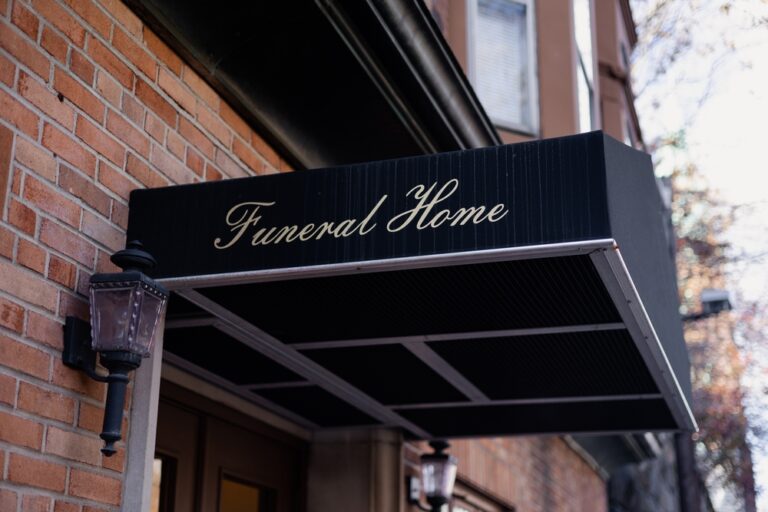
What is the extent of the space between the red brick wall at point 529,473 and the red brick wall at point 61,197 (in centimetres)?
349

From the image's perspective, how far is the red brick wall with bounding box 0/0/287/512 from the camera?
3.20 meters

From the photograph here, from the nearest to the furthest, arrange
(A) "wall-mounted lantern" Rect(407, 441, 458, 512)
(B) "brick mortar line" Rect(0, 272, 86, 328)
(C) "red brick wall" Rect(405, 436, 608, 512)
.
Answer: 1. (B) "brick mortar line" Rect(0, 272, 86, 328)
2. (A) "wall-mounted lantern" Rect(407, 441, 458, 512)
3. (C) "red brick wall" Rect(405, 436, 608, 512)

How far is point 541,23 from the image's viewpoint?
8.84 m

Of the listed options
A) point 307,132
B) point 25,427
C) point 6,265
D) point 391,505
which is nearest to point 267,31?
point 307,132

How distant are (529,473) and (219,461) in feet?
19.4

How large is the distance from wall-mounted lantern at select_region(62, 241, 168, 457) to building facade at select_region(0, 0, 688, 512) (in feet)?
0.53

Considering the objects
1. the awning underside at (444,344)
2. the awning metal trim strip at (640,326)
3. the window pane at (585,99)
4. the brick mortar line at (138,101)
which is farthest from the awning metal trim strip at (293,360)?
the window pane at (585,99)

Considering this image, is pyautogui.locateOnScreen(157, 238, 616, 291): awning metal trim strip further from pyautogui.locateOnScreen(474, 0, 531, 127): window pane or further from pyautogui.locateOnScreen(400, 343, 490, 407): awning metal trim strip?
pyautogui.locateOnScreen(474, 0, 531, 127): window pane

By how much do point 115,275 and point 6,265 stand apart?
1.05 feet

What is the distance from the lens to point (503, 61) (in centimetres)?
877

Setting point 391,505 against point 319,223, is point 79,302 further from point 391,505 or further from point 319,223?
point 391,505

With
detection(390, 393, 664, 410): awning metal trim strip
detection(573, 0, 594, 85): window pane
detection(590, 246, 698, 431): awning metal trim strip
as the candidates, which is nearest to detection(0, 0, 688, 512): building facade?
detection(390, 393, 664, 410): awning metal trim strip

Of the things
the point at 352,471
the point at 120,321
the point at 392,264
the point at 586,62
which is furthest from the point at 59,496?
the point at 586,62

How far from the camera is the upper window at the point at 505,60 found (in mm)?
8508
